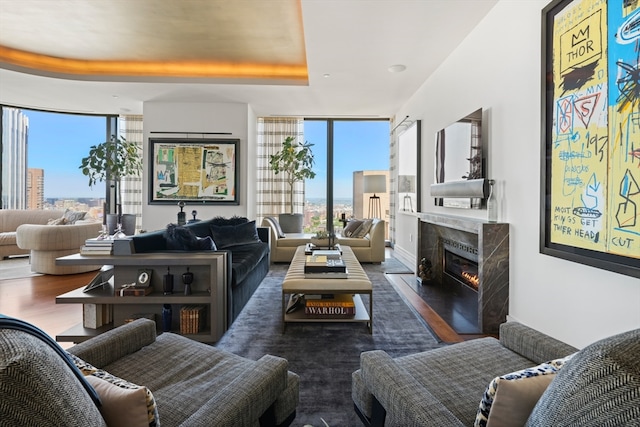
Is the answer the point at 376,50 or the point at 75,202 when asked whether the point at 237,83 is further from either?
the point at 75,202

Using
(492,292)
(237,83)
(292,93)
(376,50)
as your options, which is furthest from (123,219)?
(492,292)

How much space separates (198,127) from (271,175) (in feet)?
5.66

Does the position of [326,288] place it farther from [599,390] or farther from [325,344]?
[599,390]

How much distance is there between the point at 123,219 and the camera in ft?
19.6

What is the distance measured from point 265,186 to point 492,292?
5134mm

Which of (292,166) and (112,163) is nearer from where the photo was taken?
(112,163)

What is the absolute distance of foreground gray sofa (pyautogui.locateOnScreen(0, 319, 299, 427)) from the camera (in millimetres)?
520

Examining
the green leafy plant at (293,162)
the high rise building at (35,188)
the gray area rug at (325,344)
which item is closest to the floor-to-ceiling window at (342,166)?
the green leafy plant at (293,162)

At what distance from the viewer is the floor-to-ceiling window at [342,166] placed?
731cm

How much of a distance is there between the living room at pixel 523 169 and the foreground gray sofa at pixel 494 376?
0.79m

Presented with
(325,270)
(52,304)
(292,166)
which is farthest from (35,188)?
(325,270)

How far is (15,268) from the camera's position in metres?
5.21

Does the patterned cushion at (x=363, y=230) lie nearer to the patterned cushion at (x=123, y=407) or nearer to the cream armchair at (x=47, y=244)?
the cream armchair at (x=47, y=244)

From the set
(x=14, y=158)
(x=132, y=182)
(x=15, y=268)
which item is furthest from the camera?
(x=132, y=182)
